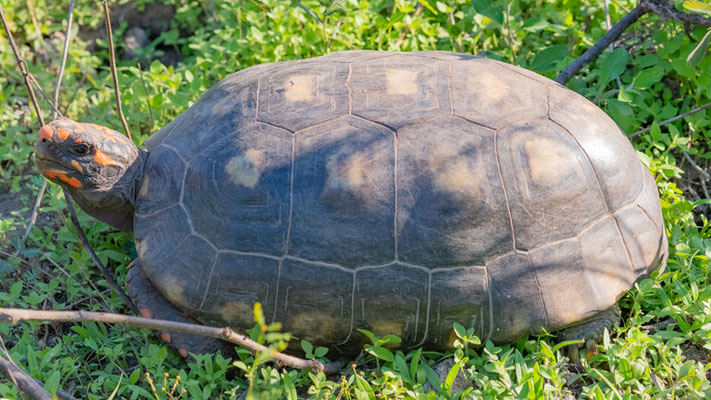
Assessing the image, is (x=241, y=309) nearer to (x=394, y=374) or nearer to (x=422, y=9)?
(x=394, y=374)

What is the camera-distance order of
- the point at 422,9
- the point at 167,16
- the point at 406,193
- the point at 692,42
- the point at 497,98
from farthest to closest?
the point at 167,16 → the point at 422,9 → the point at 692,42 → the point at 497,98 → the point at 406,193

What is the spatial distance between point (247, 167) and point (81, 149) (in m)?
0.87

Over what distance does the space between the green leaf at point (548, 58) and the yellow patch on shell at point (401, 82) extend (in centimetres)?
145

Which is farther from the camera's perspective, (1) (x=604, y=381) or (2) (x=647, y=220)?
(2) (x=647, y=220)

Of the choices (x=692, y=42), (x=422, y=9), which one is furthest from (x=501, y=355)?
(x=422, y=9)

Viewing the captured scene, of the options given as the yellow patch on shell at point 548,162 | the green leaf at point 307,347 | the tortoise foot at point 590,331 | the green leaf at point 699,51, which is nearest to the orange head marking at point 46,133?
the green leaf at point 307,347

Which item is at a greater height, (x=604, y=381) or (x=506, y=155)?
(x=506, y=155)

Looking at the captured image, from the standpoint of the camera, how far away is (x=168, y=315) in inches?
124

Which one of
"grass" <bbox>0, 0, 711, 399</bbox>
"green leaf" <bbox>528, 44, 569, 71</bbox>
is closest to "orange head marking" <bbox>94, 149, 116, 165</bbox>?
"grass" <bbox>0, 0, 711, 399</bbox>

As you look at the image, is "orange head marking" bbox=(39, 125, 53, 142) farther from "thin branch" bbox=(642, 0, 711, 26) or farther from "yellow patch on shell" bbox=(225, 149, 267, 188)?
"thin branch" bbox=(642, 0, 711, 26)

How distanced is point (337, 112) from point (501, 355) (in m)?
1.39

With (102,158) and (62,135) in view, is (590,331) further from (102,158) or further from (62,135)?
(62,135)

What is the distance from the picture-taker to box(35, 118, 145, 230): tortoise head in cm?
309

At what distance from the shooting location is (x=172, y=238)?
301cm
